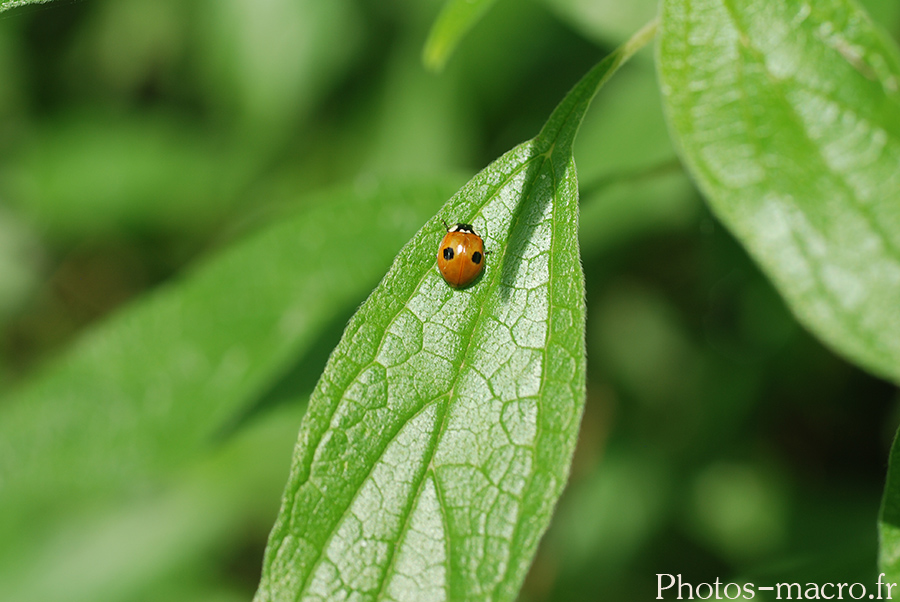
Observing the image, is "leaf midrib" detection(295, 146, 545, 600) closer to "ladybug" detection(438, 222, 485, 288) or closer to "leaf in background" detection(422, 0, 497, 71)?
"ladybug" detection(438, 222, 485, 288)

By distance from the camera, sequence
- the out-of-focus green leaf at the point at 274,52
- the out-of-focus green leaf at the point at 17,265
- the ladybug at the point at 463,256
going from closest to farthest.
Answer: the ladybug at the point at 463,256, the out-of-focus green leaf at the point at 274,52, the out-of-focus green leaf at the point at 17,265

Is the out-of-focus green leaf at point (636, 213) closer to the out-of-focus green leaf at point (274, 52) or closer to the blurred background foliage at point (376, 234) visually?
the blurred background foliage at point (376, 234)

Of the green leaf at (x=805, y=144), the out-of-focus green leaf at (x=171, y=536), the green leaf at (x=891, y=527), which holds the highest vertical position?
the out-of-focus green leaf at (x=171, y=536)

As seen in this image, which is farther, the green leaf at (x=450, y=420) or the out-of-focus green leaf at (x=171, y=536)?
the out-of-focus green leaf at (x=171, y=536)

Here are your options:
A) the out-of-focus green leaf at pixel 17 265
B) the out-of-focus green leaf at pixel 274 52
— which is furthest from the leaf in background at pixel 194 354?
the out-of-focus green leaf at pixel 17 265

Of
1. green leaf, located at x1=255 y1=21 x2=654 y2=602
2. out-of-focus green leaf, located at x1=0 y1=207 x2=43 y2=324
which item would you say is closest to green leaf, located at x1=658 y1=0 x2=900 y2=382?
green leaf, located at x1=255 y1=21 x2=654 y2=602

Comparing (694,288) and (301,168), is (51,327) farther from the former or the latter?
(694,288)
